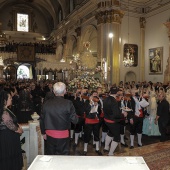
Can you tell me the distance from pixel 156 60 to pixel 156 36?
1.93m

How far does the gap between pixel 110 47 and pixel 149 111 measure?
31.5 feet

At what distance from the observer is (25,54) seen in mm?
28469

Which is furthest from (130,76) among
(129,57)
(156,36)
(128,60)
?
(156,36)

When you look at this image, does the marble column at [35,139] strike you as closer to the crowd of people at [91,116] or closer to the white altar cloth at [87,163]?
the crowd of people at [91,116]

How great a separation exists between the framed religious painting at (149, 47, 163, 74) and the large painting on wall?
1675 centimetres

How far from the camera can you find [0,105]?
3.31 m

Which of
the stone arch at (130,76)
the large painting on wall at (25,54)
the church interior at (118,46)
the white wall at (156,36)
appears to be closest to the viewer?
the church interior at (118,46)

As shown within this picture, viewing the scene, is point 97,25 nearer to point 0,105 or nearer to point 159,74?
point 159,74

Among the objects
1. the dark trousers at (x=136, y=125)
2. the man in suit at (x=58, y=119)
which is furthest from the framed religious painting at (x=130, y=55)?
the man in suit at (x=58, y=119)

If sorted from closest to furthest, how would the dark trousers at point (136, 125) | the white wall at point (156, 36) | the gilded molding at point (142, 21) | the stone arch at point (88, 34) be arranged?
the dark trousers at point (136, 125), the white wall at point (156, 36), the gilded molding at point (142, 21), the stone arch at point (88, 34)

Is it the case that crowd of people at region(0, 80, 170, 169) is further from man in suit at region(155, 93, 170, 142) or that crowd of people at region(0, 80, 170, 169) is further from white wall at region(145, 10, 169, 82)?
white wall at region(145, 10, 169, 82)

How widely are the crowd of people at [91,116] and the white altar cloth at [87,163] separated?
3.77ft

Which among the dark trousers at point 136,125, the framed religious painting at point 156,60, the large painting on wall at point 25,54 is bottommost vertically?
the dark trousers at point 136,125

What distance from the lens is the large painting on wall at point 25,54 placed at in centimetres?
2814
